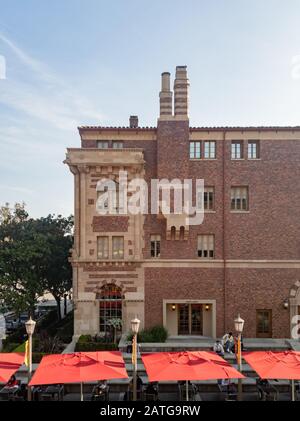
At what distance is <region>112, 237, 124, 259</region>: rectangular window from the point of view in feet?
90.5

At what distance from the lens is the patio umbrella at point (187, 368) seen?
1370cm

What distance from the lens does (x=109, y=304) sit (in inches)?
1078

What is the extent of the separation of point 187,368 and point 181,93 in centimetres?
1964

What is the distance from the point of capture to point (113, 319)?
88.4ft

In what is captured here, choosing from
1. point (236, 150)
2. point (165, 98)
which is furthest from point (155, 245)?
point (165, 98)

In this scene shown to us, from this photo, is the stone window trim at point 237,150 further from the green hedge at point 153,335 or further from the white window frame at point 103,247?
the green hedge at point 153,335

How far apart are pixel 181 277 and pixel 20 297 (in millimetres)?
12751

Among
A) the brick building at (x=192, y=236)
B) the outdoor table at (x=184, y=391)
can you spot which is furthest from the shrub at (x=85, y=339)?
the outdoor table at (x=184, y=391)

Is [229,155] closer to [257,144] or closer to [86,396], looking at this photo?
[257,144]

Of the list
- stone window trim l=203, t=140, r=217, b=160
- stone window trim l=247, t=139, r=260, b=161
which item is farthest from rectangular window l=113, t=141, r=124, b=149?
stone window trim l=247, t=139, r=260, b=161

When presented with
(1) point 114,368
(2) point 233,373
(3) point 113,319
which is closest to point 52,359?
(1) point 114,368

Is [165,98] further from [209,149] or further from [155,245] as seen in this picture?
[155,245]

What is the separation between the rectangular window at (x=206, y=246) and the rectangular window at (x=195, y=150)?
588 centimetres

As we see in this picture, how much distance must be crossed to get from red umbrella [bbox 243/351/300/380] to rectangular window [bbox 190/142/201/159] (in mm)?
15769
